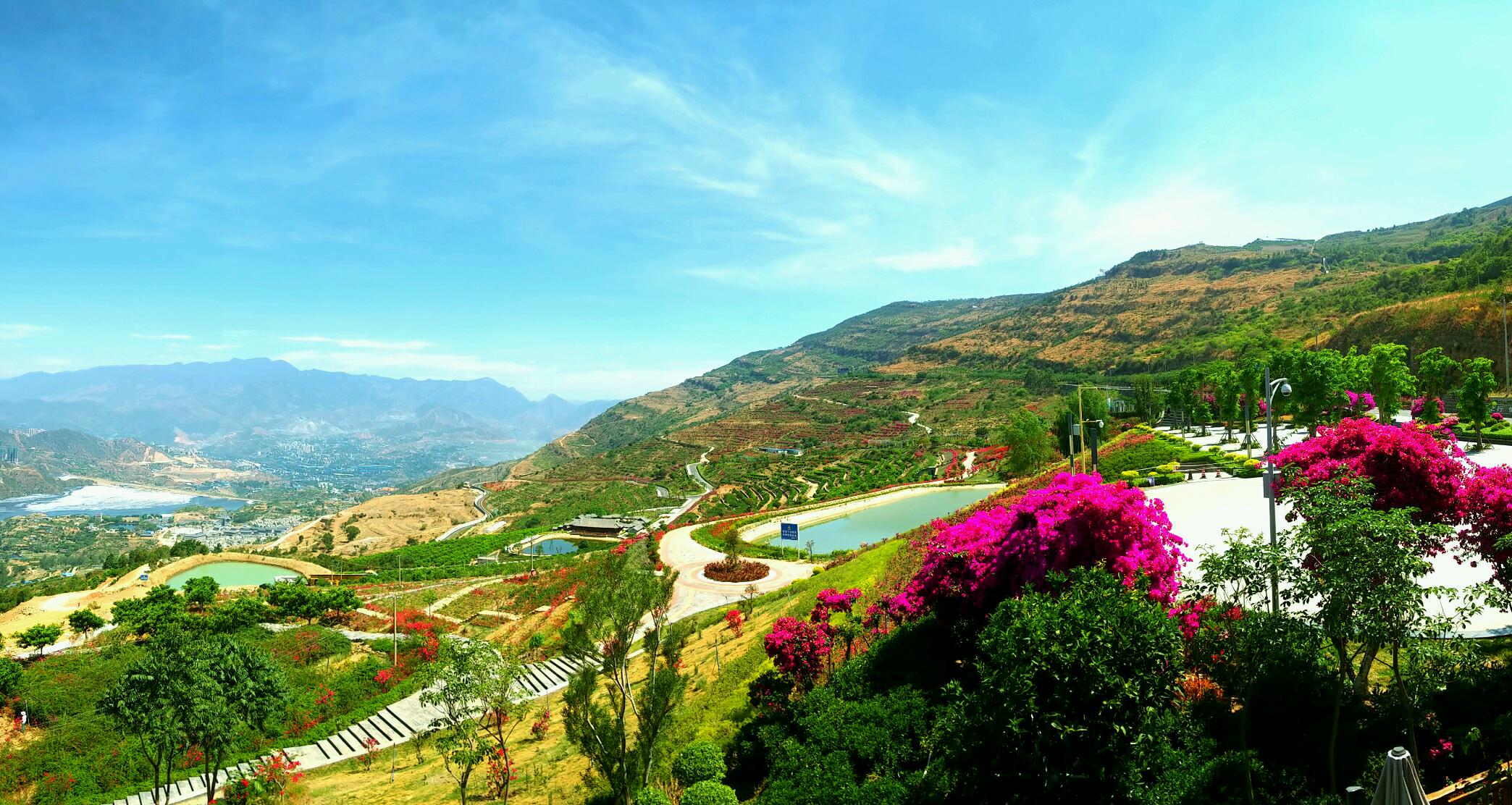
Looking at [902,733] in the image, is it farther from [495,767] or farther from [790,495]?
[790,495]

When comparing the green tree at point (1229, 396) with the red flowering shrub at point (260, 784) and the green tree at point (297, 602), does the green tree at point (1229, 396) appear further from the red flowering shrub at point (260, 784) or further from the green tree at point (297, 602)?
the green tree at point (297, 602)

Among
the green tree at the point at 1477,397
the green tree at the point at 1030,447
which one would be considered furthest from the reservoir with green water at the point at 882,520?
the green tree at the point at 1477,397

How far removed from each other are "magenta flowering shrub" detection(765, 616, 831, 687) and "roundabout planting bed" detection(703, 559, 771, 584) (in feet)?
62.7

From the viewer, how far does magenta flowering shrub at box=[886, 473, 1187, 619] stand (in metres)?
9.45

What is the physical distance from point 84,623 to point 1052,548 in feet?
133

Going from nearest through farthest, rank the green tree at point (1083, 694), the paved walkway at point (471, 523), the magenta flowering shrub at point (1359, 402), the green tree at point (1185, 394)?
the green tree at point (1083, 694)
the magenta flowering shrub at point (1359, 402)
the green tree at point (1185, 394)
the paved walkway at point (471, 523)

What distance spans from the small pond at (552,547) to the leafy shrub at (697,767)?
4153 centimetres

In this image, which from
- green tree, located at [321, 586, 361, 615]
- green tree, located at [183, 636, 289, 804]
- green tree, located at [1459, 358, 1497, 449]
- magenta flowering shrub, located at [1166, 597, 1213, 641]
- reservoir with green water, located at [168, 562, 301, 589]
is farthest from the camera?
reservoir with green water, located at [168, 562, 301, 589]

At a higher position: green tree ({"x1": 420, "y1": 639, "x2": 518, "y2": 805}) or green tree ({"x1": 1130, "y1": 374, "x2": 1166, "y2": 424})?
green tree ({"x1": 1130, "y1": 374, "x2": 1166, "y2": 424})

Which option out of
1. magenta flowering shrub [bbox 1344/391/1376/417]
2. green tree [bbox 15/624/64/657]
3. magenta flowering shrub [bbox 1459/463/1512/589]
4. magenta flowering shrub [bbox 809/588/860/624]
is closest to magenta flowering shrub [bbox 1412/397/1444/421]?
magenta flowering shrub [bbox 1344/391/1376/417]

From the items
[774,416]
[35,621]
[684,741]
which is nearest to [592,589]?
[684,741]

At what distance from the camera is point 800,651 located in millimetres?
12641

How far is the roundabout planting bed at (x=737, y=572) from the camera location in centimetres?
3219

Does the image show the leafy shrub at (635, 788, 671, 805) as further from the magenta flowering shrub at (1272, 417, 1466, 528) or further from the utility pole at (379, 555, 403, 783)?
the magenta flowering shrub at (1272, 417, 1466, 528)
